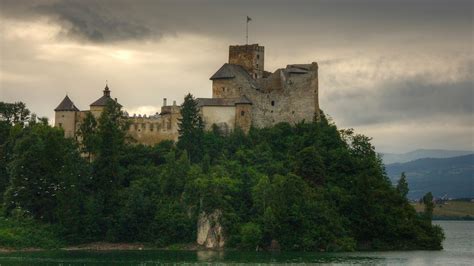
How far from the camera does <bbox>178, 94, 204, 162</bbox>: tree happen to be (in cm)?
11150

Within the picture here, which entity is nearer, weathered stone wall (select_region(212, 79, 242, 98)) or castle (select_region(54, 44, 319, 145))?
castle (select_region(54, 44, 319, 145))

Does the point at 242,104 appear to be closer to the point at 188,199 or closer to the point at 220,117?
the point at 220,117

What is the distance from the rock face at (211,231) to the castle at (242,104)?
17.3 meters

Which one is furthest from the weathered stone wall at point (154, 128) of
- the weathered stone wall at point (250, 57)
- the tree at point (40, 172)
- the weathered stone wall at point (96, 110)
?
the tree at point (40, 172)

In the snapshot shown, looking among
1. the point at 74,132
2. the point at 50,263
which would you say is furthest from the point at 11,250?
the point at 74,132

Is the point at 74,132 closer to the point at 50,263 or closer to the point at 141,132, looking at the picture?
the point at 141,132

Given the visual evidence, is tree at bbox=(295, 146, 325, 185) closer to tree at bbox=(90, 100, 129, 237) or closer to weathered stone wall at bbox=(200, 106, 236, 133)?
weathered stone wall at bbox=(200, 106, 236, 133)

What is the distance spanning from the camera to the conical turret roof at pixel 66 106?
117062 millimetres

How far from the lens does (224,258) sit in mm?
86875

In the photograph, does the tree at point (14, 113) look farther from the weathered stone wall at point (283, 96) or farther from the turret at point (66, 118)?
the weathered stone wall at point (283, 96)

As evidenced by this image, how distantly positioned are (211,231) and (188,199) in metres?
4.78

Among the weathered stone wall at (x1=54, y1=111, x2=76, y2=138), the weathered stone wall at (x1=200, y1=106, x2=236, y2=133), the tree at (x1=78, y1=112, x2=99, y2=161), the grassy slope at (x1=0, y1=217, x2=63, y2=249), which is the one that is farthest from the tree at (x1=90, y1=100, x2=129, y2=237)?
the weathered stone wall at (x1=200, y1=106, x2=236, y2=133)

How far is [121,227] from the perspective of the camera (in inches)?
4018

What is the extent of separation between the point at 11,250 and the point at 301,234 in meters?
30.2
